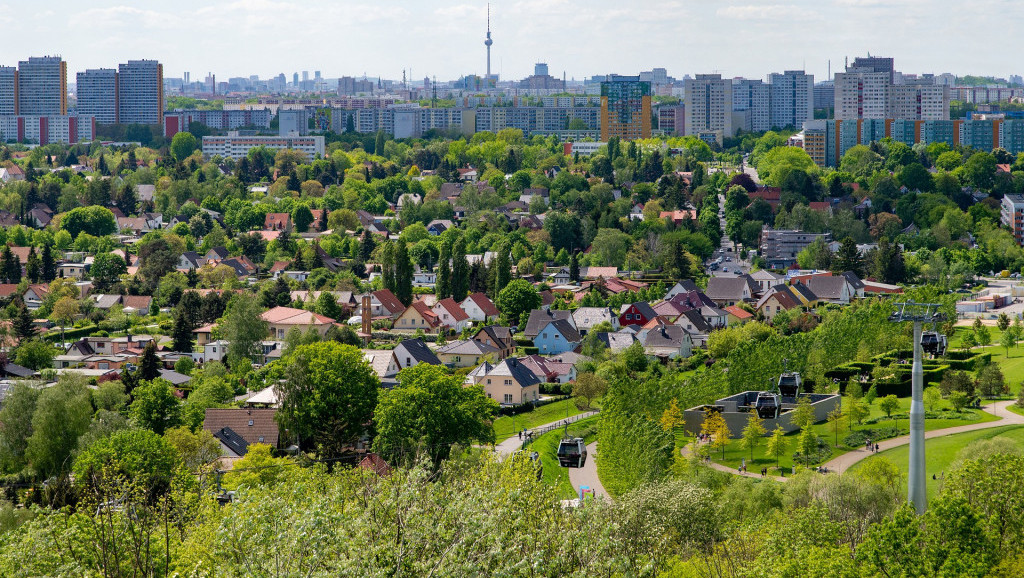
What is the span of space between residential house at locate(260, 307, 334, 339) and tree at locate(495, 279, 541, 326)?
6.54 meters

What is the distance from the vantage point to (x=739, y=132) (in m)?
138

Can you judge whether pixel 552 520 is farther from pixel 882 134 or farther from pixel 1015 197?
pixel 882 134

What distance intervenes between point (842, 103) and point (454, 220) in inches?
2402

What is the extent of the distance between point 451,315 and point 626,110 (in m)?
78.8

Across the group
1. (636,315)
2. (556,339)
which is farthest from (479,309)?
(636,315)

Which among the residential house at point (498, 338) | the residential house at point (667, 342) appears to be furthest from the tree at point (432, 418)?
the residential house at point (667, 342)

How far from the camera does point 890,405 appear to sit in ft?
116

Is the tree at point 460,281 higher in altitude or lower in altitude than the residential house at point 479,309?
higher

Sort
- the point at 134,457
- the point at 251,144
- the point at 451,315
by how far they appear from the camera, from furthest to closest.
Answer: the point at 251,144, the point at 451,315, the point at 134,457

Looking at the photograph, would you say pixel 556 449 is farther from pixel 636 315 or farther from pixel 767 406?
pixel 636 315

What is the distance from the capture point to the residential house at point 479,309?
53.6 meters

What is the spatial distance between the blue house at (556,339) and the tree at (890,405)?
46.9ft

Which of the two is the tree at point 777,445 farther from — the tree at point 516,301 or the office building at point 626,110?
the office building at point 626,110

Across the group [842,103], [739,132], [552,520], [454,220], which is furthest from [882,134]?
[552,520]
